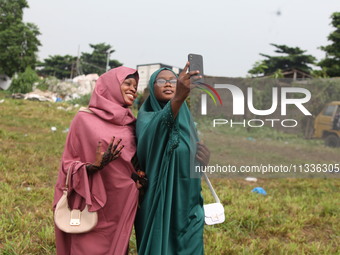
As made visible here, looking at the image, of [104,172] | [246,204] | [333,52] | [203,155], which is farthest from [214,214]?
[333,52]

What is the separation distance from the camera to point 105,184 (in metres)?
1.69

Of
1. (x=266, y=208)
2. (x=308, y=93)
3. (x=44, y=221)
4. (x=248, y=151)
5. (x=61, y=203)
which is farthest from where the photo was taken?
(x=266, y=208)

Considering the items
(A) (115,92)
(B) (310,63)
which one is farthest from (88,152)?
(B) (310,63)

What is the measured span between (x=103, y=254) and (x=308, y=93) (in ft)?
4.04

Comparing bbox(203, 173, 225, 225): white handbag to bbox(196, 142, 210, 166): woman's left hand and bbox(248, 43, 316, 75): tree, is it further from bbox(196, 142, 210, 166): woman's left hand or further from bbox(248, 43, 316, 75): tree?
bbox(248, 43, 316, 75): tree

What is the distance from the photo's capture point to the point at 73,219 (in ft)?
5.32

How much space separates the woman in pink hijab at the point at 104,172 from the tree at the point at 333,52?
44.4 ft

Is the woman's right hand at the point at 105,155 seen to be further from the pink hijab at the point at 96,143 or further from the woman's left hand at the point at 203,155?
the woman's left hand at the point at 203,155

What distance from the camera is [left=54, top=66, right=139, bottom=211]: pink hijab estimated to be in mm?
1637

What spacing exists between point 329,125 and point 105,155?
106cm

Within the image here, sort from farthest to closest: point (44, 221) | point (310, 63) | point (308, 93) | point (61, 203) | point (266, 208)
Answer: point (310, 63) < point (266, 208) < point (44, 221) < point (308, 93) < point (61, 203)

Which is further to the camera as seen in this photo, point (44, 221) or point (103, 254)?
point (44, 221)

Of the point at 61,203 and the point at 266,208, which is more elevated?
the point at 61,203

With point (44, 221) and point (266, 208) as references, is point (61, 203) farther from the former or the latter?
point (266, 208)
